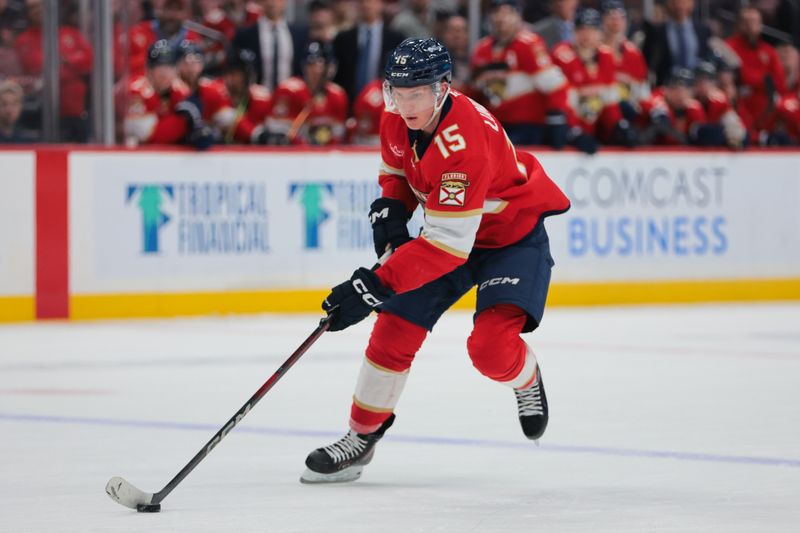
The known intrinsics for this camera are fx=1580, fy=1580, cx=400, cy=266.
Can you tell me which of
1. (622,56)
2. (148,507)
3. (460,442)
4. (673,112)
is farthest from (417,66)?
(673,112)

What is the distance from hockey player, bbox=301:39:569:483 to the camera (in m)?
3.86

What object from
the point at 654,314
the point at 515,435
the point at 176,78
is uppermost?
the point at 176,78

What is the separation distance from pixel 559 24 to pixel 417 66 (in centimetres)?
668

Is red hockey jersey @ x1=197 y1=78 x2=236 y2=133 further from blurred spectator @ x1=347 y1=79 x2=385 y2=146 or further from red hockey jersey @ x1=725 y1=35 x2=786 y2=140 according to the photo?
red hockey jersey @ x1=725 y1=35 x2=786 y2=140

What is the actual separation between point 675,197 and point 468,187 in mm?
6342

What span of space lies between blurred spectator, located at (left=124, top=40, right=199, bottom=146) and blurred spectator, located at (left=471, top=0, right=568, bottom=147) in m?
1.79

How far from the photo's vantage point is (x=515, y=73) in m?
9.45

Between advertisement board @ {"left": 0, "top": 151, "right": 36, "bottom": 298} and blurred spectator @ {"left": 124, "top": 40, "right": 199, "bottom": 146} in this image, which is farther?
blurred spectator @ {"left": 124, "top": 40, "right": 199, "bottom": 146}

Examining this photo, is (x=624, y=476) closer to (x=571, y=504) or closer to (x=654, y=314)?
(x=571, y=504)

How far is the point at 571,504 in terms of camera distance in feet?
12.4

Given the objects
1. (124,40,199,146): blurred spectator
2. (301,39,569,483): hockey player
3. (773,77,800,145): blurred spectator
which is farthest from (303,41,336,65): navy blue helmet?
(301,39,569,483): hockey player

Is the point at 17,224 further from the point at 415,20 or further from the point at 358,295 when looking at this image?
the point at 358,295

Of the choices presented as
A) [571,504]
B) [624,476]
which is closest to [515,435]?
[624,476]

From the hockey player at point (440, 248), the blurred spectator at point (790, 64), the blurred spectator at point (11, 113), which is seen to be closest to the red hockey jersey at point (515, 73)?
the blurred spectator at point (790, 64)
